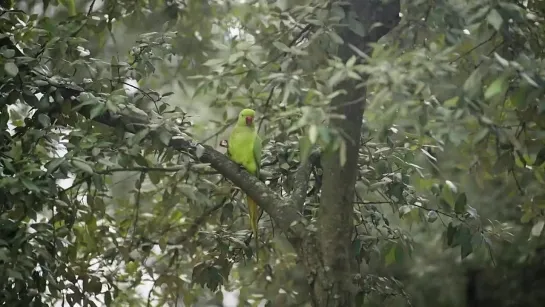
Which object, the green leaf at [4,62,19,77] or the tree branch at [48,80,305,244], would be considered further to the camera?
the tree branch at [48,80,305,244]

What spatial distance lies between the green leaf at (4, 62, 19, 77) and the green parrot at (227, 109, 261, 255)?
1.58 feet

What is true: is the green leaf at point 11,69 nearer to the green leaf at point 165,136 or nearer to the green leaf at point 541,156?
the green leaf at point 165,136

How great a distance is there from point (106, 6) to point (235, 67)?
2.00 ft

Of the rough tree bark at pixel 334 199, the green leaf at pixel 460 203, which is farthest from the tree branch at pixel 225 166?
the green leaf at pixel 460 203

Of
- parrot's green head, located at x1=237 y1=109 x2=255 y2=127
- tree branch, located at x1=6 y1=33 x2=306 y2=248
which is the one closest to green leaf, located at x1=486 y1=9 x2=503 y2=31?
tree branch, located at x1=6 y1=33 x2=306 y2=248

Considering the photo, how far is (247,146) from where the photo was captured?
4.87ft

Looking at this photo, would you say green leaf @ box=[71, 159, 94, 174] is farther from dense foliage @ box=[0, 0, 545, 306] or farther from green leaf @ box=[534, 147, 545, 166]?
green leaf @ box=[534, 147, 545, 166]

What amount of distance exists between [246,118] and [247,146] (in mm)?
68

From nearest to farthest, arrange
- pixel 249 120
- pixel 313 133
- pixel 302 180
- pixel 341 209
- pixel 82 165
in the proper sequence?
pixel 313 133 < pixel 82 165 < pixel 341 209 < pixel 302 180 < pixel 249 120

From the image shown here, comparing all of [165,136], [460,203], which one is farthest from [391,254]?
[165,136]

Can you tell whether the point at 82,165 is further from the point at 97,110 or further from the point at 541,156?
the point at 541,156

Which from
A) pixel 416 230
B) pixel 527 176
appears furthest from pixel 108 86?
pixel 416 230

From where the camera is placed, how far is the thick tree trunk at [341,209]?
4.12 ft

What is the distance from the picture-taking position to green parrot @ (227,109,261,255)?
4.78 feet
